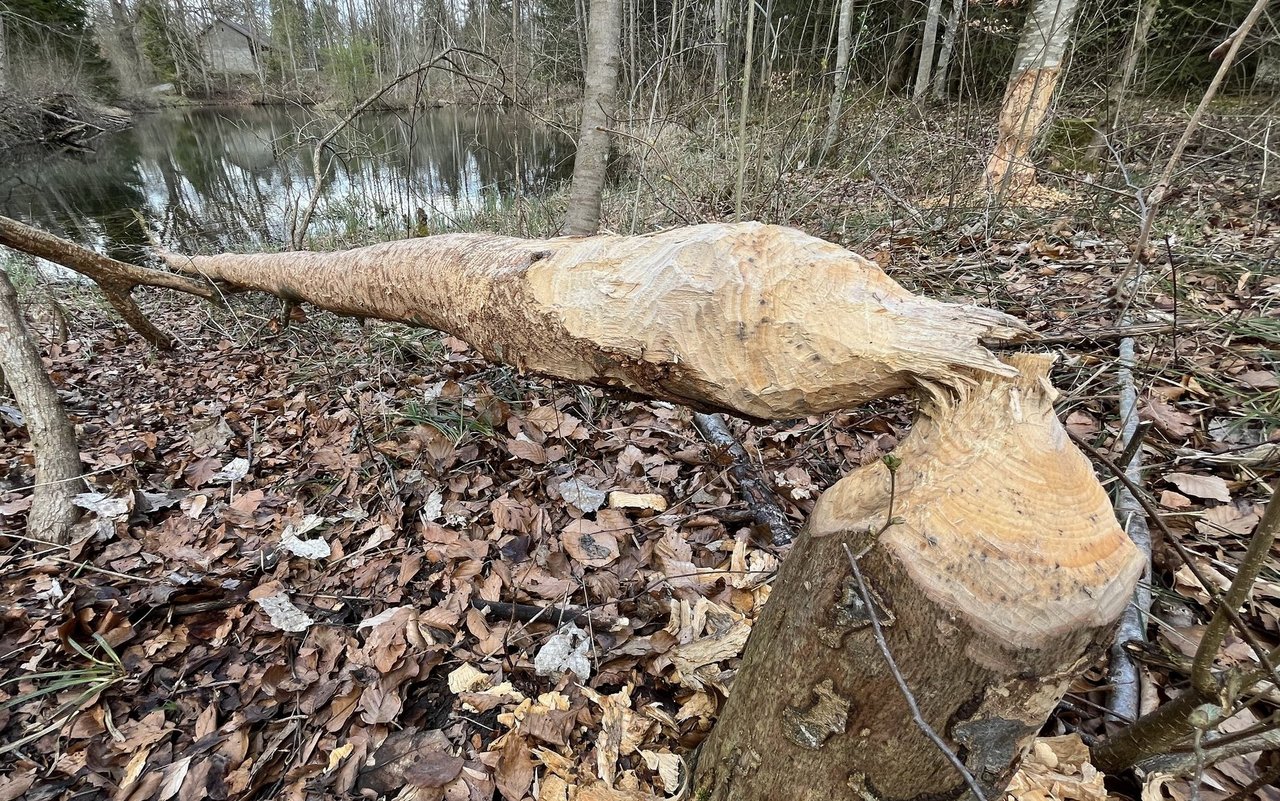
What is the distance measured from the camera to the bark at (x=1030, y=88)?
159 inches

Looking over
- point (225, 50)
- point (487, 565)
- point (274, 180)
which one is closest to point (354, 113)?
point (487, 565)

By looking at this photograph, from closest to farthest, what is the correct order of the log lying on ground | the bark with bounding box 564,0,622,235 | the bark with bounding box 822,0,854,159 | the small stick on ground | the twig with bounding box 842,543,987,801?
the twig with bounding box 842,543,987,801
the log lying on ground
the small stick on ground
the bark with bounding box 564,0,622,235
the bark with bounding box 822,0,854,159

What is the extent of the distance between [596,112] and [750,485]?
2.78m

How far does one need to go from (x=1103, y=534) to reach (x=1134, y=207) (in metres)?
3.52

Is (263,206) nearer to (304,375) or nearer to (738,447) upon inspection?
(304,375)

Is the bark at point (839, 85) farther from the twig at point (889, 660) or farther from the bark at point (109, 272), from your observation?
the bark at point (109, 272)

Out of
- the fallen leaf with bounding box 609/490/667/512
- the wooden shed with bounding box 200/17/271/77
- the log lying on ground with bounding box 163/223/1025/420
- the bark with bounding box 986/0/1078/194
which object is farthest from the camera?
the wooden shed with bounding box 200/17/271/77

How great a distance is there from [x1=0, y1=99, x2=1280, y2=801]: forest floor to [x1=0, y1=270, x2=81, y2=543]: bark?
0.13 metres

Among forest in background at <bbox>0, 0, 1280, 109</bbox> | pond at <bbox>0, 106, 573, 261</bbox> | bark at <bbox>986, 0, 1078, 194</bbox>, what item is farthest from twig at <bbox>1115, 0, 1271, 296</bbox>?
pond at <bbox>0, 106, 573, 261</bbox>

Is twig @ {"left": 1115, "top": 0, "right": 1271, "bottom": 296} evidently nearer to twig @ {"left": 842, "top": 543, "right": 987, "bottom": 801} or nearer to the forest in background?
twig @ {"left": 842, "top": 543, "right": 987, "bottom": 801}

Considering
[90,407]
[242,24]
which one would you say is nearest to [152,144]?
[242,24]

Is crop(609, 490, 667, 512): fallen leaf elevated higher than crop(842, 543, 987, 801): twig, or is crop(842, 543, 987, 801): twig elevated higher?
crop(842, 543, 987, 801): twig

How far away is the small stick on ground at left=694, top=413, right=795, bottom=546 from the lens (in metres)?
1.90

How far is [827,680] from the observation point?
881mm
